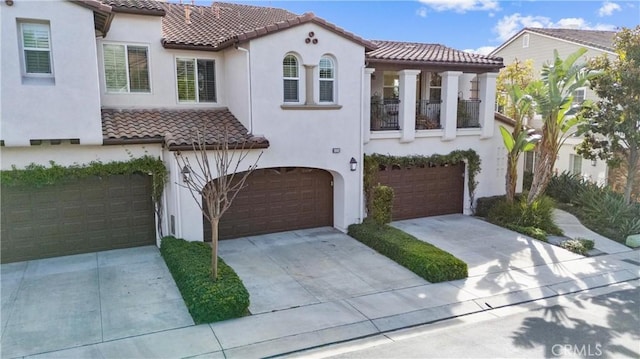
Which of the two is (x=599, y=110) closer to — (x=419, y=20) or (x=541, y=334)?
(x=419, y=20)

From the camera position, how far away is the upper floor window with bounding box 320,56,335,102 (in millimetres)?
13750

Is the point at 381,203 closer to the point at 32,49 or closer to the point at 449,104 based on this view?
the point at 449,104

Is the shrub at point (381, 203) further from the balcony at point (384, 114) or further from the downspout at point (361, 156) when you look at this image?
the balcony at point (384, 114)

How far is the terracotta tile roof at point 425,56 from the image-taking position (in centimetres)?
1531

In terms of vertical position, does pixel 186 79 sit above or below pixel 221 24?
below

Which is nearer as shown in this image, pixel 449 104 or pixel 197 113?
pixel 197 113

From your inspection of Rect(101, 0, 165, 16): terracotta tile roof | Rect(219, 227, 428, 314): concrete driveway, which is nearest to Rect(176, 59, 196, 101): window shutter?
Rect(101, 0, 165, 16): terracotta tile roof

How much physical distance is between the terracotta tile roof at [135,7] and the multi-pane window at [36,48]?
2.27 m

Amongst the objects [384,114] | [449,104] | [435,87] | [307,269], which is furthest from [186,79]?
[435,87]

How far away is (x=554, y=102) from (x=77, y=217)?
1485cm

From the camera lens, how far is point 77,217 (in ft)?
39.9

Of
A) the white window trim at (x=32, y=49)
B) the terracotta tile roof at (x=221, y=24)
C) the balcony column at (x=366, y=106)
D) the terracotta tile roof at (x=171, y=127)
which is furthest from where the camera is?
the balcony column at (x=366, y=106)

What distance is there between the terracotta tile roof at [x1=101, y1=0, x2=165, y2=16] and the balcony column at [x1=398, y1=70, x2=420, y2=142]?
8026 mm

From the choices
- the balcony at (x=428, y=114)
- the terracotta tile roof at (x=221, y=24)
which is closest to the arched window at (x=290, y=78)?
the terracotta tile roof at (x=221, y=24)
